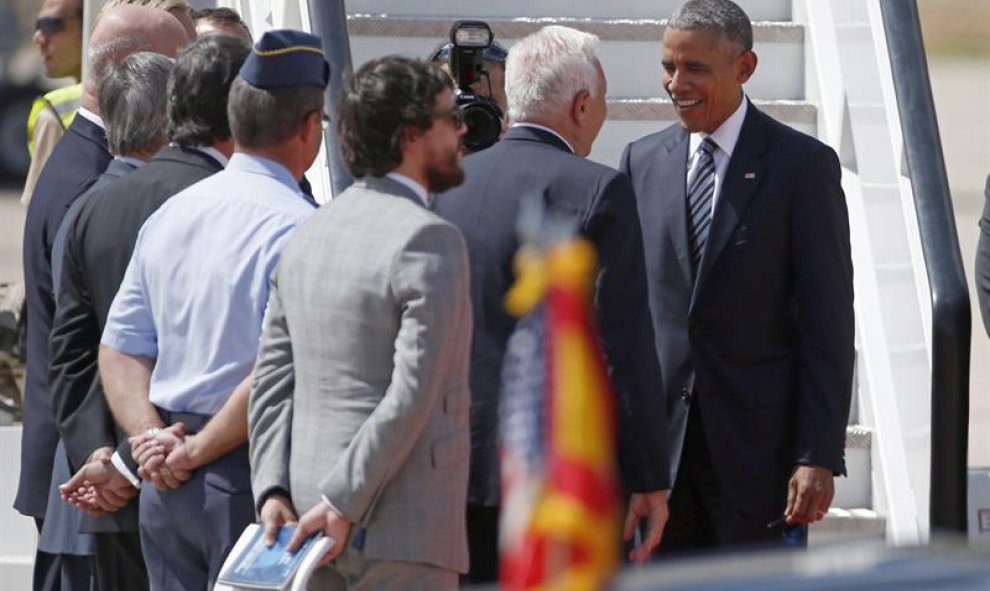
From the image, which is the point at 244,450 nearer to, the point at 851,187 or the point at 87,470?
the point at 87,470

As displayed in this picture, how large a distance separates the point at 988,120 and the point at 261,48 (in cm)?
1750

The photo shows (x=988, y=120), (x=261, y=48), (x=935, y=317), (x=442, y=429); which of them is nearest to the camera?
(x=442, y=429)

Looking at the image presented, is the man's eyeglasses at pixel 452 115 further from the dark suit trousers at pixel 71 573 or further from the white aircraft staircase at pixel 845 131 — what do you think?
the white aircraft staircase at pixel 845 131

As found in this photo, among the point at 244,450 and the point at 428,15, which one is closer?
the point at 244,450

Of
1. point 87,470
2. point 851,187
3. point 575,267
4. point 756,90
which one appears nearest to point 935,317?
point 851,187

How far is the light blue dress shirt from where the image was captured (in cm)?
460

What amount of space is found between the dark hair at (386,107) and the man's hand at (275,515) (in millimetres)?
678

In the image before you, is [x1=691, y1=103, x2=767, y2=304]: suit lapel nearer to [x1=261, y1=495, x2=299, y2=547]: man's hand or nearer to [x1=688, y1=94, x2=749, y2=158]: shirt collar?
[x1=688, y1=94, x2=749, y2=158]: shirt collar

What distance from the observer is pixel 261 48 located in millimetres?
4551

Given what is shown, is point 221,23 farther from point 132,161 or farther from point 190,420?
point 190,420

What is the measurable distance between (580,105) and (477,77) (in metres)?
1.44

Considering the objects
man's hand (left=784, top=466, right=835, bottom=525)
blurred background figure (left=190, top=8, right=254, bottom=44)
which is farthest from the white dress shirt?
blurred background figure (left=190, top=8, right=254, bottom=44)

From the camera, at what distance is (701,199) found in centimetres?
548

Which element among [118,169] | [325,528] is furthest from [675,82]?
[325,528]
